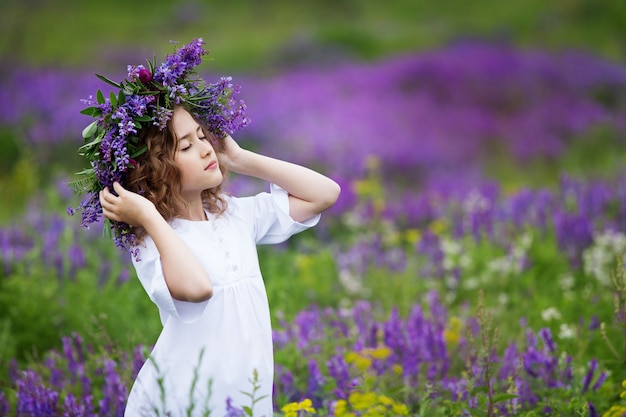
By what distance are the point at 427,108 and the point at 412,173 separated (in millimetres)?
2116

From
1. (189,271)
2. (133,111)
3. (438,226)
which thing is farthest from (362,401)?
(438,226)

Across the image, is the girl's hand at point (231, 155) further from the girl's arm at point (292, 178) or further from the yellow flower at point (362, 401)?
the yellow flower at point (362, 401)

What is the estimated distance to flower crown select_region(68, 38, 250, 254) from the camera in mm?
2160

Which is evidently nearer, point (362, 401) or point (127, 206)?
point (362, 401)

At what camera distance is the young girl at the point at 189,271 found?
211cm

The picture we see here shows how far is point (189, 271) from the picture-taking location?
206 cm

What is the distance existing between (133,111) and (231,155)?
1.29ft

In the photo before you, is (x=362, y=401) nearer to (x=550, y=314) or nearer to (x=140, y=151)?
(x=140, y=151)

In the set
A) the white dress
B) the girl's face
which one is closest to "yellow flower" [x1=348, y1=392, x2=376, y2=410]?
the white dress

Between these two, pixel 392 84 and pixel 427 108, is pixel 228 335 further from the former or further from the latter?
pixel 392 84

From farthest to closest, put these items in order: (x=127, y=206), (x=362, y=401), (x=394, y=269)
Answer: (x=394, y=269), (x=127, y=206), (x=362, y=401)

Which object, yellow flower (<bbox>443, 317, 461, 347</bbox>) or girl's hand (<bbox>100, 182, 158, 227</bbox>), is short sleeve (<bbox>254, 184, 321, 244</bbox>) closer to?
girl's hand (<bbox>100, 182, 158, 227</bbox>)

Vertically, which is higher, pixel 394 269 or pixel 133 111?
pixel 394 269

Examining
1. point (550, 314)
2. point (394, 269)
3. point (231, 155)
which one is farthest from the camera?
point (394, 269)
